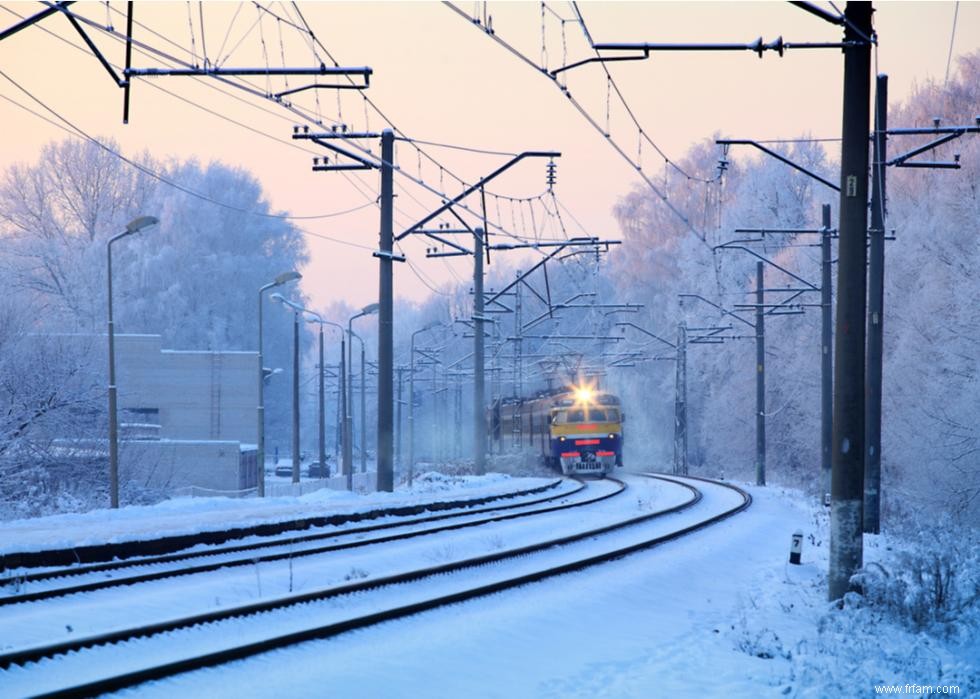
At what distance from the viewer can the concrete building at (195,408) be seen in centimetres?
5147

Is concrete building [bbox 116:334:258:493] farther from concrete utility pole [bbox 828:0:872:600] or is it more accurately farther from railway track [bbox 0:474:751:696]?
concrete utility pole [bbox 828:0:872:600]

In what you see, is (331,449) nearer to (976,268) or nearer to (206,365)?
(206,365)

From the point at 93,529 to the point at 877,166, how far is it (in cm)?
1381

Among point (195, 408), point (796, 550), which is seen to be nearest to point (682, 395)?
point (195, 408)

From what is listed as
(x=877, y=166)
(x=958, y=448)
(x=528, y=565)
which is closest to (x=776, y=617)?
(x=528, y=565)

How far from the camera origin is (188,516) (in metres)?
21.6

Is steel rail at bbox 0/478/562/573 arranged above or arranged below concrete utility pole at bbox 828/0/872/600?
below

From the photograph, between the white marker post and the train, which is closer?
the white marker post

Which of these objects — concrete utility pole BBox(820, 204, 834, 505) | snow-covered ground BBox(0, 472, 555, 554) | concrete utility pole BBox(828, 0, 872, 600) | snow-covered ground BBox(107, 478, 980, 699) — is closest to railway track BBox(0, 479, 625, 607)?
snow-covered ground BBox(0, 472, 555, 554)

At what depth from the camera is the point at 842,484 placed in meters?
12.6

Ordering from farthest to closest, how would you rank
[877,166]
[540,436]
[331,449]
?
[331,449] → [540,436] → [877,166]

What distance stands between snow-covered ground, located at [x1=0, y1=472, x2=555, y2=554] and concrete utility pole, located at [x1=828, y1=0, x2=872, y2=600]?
911 cm

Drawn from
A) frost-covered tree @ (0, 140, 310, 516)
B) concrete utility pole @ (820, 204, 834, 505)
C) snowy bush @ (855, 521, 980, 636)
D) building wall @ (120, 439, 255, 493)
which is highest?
frost-covered tree @ (0, 140, 310, 516)

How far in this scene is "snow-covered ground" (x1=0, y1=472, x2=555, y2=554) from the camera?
1622cm
